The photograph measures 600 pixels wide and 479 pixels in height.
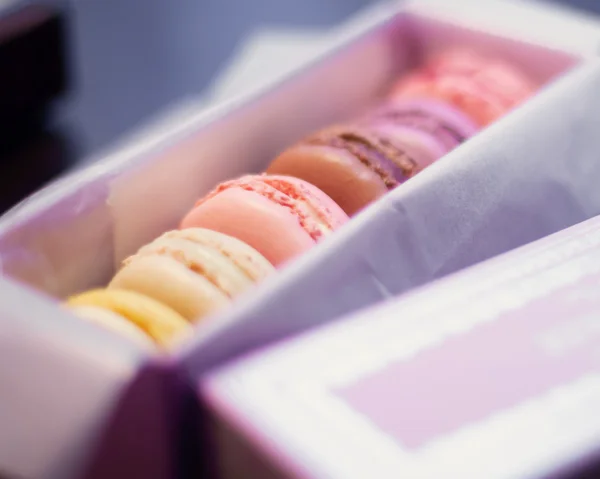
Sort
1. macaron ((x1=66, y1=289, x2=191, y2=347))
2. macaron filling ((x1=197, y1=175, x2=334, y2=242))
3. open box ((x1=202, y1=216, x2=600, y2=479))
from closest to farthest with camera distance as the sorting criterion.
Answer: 1. open box ((x1=202, y1=216, x2=600, y2=479))
2. macaron ((x1=66, y1=289, x2=191, y2=347))
3. macaron filling ((x1=197, y1=175, x2=334, y2=242))

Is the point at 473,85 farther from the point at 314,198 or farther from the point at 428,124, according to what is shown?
the point at 314,198

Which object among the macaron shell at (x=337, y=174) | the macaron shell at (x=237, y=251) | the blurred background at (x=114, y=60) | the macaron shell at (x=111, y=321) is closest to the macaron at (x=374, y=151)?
the macaron shell at (x=337, y=174)

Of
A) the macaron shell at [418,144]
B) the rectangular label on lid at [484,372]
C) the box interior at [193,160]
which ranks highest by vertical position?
the box interior at [193,160]

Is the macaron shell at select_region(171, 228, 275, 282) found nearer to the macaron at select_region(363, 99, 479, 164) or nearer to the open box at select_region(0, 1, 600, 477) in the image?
the open box at select_region(0, 1, 600, 477)

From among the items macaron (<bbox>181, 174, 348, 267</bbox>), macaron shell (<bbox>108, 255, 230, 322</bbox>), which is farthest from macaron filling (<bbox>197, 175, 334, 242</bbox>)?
macaron shell (<bbox>108, 255, 230, 322</bbox>)

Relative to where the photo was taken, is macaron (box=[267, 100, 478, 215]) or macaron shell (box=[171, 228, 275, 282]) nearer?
macaron shell (box=[171, 228, 275, 282])

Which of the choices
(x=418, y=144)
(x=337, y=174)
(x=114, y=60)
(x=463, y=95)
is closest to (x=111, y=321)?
(x=337, y=174)

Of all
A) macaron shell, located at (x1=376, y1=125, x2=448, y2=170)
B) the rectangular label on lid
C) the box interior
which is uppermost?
the box interior

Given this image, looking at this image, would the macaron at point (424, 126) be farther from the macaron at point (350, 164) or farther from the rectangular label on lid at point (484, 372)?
the rectangular label on lid at point (484, 372)

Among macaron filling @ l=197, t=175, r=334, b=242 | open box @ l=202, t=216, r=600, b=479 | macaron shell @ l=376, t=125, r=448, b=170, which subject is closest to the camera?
open box @ l=202, t=216, r=600, b=479
